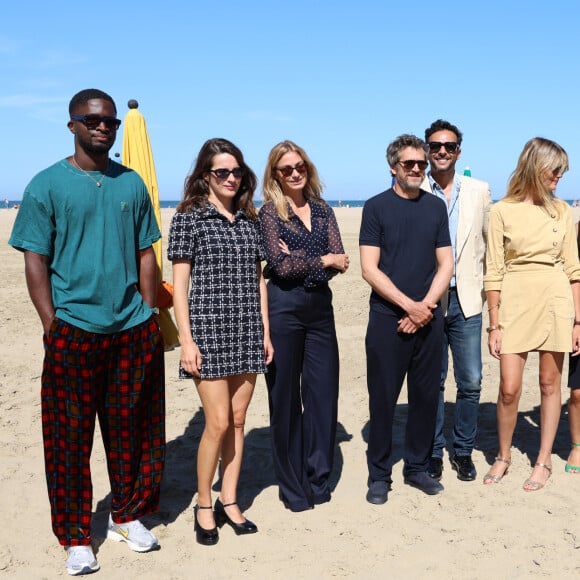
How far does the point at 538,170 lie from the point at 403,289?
3.80 feet

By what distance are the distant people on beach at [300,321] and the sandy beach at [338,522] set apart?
10.8 inches

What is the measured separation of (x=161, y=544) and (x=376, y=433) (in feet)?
5.01

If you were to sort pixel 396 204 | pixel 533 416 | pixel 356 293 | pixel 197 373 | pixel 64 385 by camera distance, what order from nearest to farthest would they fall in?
pixel 64 385
pixel 197 373
pixel 396 204
pixel 533 416
pixel 356 293

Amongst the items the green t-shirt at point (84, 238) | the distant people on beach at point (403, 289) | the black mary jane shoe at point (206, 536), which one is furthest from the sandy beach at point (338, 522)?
the green t-shirt at point (84, 238)

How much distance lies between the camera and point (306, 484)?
14.6ft

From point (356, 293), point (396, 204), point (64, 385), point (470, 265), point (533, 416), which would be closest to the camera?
point (64, 385)

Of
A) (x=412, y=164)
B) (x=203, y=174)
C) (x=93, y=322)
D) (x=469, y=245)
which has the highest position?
(x=412, y=164)

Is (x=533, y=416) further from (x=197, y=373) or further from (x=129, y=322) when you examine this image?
(x=129, y=322)

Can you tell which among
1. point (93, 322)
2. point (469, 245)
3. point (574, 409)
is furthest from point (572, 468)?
point (93, 322)

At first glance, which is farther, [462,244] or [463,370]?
[463,370]

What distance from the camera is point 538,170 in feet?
14.2

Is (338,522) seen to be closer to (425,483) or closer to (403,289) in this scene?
(425,483)

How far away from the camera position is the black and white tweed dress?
379 centimetres

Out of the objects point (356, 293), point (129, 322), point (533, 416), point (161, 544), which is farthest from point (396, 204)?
point (356, 293)
